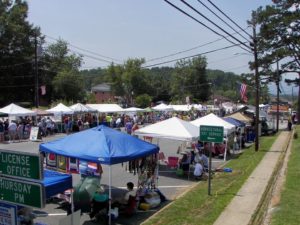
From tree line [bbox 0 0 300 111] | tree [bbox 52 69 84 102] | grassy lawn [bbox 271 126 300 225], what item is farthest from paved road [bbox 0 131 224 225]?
tree [bbox 52 69 84 102]

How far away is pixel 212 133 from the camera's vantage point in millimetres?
13711

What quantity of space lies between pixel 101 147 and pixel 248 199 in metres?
5.05

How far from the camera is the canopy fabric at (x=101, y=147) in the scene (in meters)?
11.4

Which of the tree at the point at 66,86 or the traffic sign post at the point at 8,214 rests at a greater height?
the tree at the point at 66,86

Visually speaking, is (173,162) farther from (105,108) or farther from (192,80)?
(192,80)

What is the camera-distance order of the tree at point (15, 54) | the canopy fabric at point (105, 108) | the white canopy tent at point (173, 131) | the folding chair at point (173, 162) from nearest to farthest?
the white canopy tent at point (173, 131) < the folding chair at point (173, 162) < the canopy fabric at point (105, 108) < the tree at point (15, 54)

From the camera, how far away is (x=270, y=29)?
48281 mm

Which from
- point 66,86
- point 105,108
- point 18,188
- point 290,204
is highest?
point 66,86

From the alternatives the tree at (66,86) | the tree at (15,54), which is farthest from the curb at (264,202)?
the tree at (66,86)

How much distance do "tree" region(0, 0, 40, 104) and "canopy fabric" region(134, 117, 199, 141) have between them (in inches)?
2065

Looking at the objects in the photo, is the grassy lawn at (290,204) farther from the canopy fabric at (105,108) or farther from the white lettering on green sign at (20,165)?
the canopy fabric at (105,108)

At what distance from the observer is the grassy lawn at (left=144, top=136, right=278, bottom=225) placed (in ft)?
36.4

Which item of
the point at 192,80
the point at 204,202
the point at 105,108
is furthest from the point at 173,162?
the point at 192,80

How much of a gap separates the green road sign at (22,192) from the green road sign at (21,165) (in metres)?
0.08
